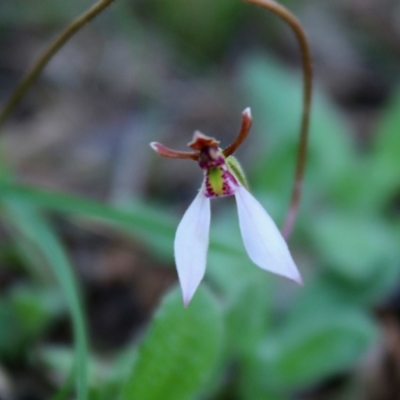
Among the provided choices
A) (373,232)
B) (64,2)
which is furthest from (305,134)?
(64,2)

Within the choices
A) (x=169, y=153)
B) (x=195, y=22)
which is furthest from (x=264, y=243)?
(x=195, y=22)

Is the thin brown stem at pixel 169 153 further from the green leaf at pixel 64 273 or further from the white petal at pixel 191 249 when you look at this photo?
the green leaf at pixel 64 273

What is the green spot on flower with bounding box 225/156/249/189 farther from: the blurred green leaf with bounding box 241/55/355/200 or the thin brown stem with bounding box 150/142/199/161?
the blurred green leaf with bounding box 241/55/355/200

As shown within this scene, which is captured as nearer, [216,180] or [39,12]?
[216,180]

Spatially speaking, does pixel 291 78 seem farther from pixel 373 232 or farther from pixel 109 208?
pixel 109 208

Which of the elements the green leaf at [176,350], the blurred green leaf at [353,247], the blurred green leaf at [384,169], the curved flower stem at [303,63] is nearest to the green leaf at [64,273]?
the green leaf at [176,350]

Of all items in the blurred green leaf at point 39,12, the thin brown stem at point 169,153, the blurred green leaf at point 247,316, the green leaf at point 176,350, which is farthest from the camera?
the blurred green leaf at point 39,12

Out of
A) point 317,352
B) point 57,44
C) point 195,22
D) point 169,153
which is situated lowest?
point 317,352

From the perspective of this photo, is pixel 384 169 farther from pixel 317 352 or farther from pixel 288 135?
pixel 317 352
